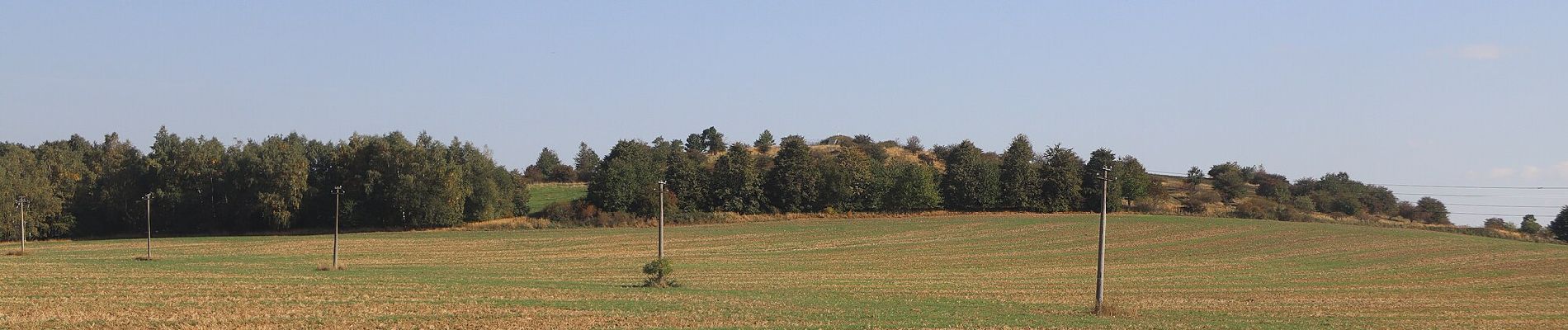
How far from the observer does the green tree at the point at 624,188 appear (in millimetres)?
102000

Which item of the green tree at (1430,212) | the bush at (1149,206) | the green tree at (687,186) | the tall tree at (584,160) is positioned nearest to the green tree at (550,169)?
the tall tree at (584,160)

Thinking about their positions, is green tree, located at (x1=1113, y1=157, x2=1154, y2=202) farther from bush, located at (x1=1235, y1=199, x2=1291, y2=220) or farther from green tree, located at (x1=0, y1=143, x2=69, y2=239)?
green tree, located at (x1=0, y1=143, x2=69, y2=239)

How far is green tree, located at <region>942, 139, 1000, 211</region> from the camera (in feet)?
354

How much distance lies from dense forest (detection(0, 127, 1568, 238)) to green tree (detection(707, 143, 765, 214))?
124mm

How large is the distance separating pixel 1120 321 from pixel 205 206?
87.1m

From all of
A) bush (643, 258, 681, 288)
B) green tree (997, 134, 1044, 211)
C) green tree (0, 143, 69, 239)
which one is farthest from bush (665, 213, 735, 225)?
bush (643, 258, 681, 288)

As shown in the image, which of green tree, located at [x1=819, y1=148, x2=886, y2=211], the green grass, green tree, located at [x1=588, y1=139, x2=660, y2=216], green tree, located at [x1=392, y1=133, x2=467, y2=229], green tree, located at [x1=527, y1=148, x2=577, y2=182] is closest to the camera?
green tree, located at [x1=392, y1=133, x2=467, y2=229]

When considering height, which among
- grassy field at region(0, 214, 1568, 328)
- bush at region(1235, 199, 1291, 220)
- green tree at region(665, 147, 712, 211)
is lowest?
grassy field at region(0, 214, 1568, 328)

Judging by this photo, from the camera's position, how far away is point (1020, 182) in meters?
108

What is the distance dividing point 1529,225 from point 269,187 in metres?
110

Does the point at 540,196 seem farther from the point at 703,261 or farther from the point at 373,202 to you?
the point at 703,261

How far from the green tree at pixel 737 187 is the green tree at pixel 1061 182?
2655cm

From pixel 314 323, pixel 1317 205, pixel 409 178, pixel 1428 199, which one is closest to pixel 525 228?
pixel 409 178

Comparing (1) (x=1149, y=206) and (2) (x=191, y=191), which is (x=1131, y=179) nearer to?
(1) (x=1149, y=206)
